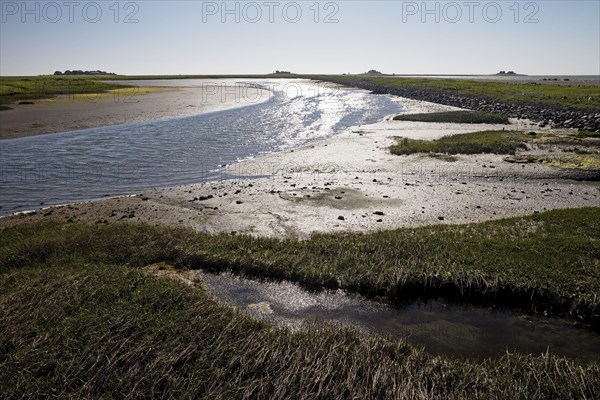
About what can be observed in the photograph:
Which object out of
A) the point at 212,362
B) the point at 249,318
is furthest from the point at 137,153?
the point at 212,362

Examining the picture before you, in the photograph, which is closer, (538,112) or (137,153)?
(137,153)

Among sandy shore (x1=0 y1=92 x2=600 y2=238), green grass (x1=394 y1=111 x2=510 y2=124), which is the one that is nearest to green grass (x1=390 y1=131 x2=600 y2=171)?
sandy shore (x1=0 y1=92 x2=600 y2=238)

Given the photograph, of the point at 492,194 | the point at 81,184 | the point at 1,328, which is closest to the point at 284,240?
the point at 1,328

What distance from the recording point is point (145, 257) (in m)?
12.9

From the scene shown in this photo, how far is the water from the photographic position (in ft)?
76.7

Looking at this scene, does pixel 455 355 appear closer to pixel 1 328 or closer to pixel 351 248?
pixel 351 248

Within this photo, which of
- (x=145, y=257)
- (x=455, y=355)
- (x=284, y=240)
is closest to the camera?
(x=455, y=355)

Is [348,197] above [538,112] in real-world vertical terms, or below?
below

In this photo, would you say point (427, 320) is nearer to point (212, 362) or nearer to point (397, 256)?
point (397, 256)

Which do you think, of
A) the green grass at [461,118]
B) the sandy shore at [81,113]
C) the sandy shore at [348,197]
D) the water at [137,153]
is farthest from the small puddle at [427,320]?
the green grass at [461,118]

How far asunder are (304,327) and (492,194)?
1530cm

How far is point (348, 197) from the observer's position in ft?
67.9

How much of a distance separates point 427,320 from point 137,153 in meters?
28.7

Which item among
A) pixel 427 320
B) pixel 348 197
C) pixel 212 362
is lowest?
pixel 427 320
